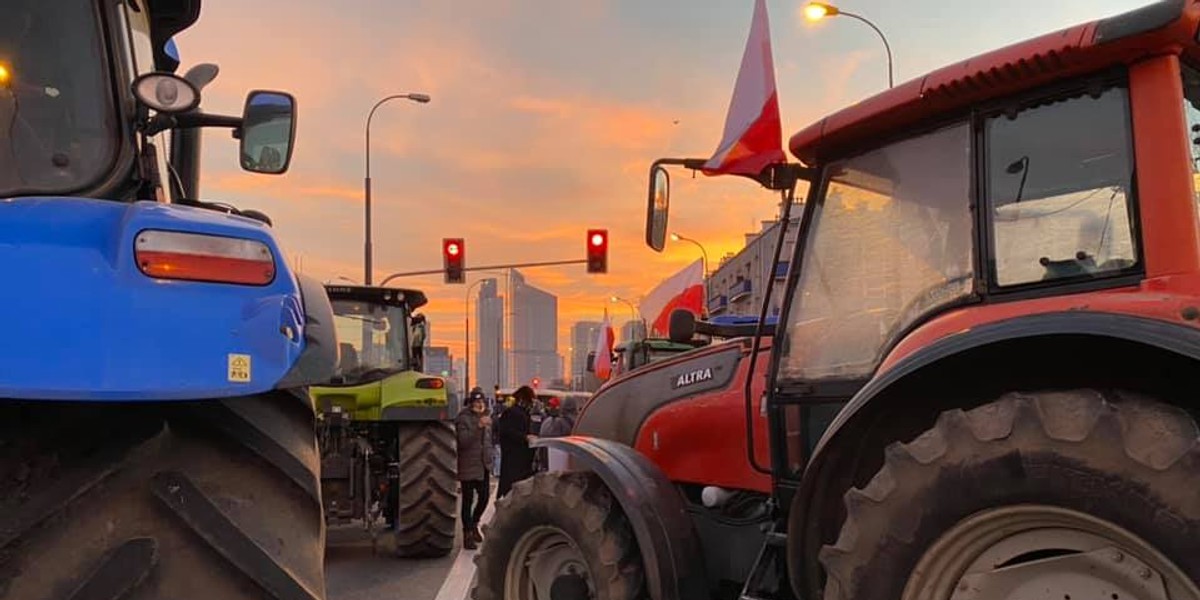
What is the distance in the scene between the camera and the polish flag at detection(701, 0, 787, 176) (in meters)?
3.83

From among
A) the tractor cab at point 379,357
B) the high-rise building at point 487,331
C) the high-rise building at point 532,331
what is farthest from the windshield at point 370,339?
the high-rise building at point 532,331

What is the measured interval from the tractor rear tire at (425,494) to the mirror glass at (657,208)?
17.7 feet

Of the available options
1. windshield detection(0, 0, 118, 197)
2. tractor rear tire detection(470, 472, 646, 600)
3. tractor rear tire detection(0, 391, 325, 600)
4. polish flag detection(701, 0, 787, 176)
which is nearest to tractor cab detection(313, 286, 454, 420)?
tractor rear tire detection(470, 472, 646, 600)

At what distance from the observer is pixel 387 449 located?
9.15 meters

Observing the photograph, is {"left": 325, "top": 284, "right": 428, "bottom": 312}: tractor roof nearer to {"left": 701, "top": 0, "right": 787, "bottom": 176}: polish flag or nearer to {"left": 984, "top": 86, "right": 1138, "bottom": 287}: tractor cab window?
{"left": 701, "top": 0, "right": 787, "bottom": 176}: polish flag

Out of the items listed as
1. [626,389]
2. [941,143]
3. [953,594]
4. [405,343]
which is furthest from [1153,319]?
[405,343]

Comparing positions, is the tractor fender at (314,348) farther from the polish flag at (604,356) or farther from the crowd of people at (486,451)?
the polish flag at (604,356)

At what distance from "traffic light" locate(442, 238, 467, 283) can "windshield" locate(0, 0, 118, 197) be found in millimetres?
17681

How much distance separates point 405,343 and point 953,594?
8430mm

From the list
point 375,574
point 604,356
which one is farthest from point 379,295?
point 604,356

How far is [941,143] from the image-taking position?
3.08m

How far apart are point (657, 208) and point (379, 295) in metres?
6.61

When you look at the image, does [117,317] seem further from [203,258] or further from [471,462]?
[471,462]

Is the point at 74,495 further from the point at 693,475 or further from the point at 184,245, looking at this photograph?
the point at 693,475
